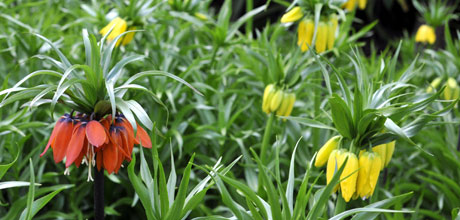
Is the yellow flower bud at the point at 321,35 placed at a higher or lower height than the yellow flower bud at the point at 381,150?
higher

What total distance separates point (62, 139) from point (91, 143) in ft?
0.25

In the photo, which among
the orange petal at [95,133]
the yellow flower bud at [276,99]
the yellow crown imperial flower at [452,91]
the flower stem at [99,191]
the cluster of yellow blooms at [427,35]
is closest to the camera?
the orange petal at [95,133]

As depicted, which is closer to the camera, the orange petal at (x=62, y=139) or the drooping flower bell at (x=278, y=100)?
the orange petal at (x=62, y=139)

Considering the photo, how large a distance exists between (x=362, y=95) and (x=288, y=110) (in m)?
0.48

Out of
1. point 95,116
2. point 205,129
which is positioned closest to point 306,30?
point 205,129

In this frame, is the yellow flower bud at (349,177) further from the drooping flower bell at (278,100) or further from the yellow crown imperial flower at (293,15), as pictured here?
the yellow crown imperial flower at (293,15)

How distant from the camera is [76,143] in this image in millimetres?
977

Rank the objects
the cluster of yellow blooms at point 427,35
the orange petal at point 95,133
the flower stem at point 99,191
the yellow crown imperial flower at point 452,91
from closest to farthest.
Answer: the orange petal at point 95,133
the flower stem at point 99,191
the yellow crown imperial flower at point 452,91
the cluster of yellow blooms at point 427,35

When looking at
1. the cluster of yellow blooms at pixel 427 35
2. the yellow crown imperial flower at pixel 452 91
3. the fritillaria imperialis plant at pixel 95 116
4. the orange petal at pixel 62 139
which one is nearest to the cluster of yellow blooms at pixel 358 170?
the fritillaria imperialis plant at pixel 95 116

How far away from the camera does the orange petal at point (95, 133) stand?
95cm

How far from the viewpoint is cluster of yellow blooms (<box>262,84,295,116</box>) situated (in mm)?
1513

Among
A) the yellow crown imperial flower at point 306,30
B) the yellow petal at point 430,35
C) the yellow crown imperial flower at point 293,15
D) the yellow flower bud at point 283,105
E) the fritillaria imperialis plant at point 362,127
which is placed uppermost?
the yellow crown imperial flower at point 293,15

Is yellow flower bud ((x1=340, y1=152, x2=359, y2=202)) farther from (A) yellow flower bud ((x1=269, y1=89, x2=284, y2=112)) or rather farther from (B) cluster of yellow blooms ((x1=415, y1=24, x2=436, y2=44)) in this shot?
(B) cluster of yellow blooms ((x1=415, y1=24, x2=436, y2=44))

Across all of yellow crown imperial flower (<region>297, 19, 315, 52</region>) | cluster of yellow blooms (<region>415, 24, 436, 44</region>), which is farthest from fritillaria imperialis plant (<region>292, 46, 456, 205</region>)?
cluster of yellow blooms (<region>415, 24, 436, 44</region>)
